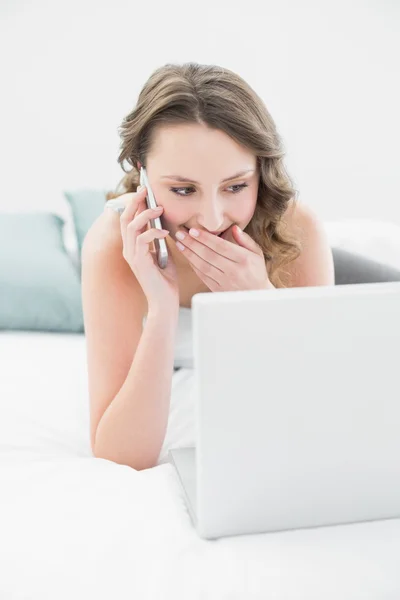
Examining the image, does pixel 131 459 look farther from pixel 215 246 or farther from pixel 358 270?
pixel 358 270

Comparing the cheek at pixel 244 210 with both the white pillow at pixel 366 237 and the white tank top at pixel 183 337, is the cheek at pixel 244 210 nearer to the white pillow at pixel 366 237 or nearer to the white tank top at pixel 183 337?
the white tank top at pixel 183 337

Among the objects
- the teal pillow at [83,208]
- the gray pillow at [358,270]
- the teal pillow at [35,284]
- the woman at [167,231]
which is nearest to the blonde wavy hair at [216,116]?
the woman at [167,231]

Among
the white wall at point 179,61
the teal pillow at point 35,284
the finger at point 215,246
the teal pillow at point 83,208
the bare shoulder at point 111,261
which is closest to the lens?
the finger at point 215,246

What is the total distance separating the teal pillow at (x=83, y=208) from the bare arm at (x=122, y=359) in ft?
3.61

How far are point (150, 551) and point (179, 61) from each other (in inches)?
115

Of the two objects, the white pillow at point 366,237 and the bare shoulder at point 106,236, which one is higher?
the bare shoulder at point 106,236

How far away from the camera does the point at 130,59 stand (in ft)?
10.9

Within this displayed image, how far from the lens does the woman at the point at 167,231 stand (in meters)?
1.25

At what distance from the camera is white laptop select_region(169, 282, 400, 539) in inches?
28.4

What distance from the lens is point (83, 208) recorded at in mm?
2672

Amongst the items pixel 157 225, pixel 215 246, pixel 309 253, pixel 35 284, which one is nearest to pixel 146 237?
pixel 157 225

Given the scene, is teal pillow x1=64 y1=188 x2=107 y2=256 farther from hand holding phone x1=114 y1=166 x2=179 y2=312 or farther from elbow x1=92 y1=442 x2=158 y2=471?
elbow x1=92 y1=442 x2=158 y2=471

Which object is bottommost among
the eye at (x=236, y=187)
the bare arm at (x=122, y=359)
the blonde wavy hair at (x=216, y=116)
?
the bare arm at (x=122, y=359)

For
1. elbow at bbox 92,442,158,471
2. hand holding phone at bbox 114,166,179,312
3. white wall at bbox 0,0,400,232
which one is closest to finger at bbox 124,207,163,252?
hand holding phone at bbox 114,166,179,312
